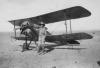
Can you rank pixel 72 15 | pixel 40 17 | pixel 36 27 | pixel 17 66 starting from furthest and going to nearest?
pixel 40 17
pixel 36 27
pixel 72 15
pixel 17 66

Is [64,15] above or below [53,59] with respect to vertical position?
above

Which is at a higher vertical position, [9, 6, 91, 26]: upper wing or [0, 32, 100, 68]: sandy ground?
[9, 6, 91, 26]: upper wing

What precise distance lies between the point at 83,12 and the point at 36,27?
3.81 meters

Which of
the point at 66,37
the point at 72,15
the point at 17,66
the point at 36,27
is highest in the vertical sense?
the point at 72,15

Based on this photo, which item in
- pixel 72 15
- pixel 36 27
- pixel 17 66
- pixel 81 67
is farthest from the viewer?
pixel 36 27

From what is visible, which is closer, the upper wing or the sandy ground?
the sandy ground

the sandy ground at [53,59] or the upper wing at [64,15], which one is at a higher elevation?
the upper wing at [64,15]

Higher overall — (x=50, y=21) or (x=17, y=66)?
(x=50, y=21)

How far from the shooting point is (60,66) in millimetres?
6176

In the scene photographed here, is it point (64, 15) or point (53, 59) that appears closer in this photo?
point (53, 59)

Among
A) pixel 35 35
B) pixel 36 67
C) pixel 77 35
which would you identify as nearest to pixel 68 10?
pixel 77 35

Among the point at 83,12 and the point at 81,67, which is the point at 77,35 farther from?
the point at 81,67

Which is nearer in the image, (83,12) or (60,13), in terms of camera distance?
(83,12)

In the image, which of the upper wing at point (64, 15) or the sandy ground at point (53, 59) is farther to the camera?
the upper wing at point (64, 15)
